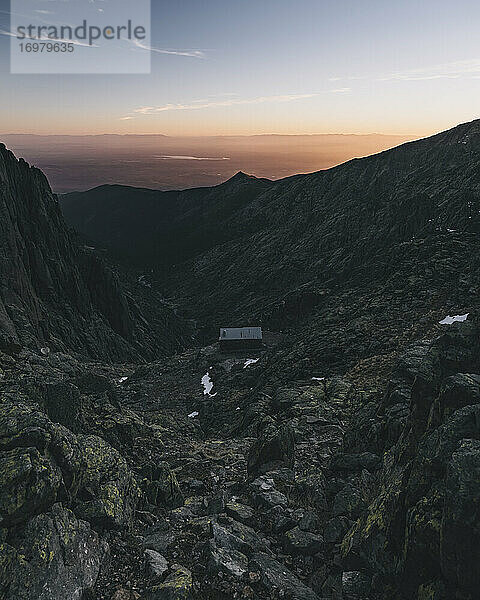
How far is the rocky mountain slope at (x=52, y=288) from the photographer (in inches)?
2117

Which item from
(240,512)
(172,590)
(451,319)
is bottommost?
(240,512)

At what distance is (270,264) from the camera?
Result: 115375mm

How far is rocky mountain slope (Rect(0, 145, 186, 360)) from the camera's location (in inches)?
2117

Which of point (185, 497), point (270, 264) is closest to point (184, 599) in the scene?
point (185, 497)

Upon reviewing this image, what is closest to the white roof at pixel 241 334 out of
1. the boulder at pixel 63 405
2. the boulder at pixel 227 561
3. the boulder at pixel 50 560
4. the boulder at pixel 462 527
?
the boulder at pixel 63 405

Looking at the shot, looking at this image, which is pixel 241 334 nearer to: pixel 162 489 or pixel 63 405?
pixel 63 405

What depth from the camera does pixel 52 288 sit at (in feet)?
221

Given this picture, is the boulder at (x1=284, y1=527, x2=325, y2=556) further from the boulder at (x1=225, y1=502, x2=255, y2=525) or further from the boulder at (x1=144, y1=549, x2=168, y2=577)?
the boulder at (x1=144, y1=549, x2=168, y2=577)

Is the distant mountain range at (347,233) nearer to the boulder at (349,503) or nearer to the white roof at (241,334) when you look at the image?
the white roof at (241,334)

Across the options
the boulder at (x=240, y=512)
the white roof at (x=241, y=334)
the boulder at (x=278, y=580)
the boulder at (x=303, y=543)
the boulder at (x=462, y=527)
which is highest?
the boulder at (x=462, y=527)

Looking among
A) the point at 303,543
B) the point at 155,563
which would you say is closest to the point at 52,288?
the point at 155,563

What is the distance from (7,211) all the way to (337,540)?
65289 millimetres

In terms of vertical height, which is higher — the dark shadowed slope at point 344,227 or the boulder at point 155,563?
the dark shadowed slope at point 344,227

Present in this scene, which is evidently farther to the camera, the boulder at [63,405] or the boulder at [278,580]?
the boulder at [63,405]
